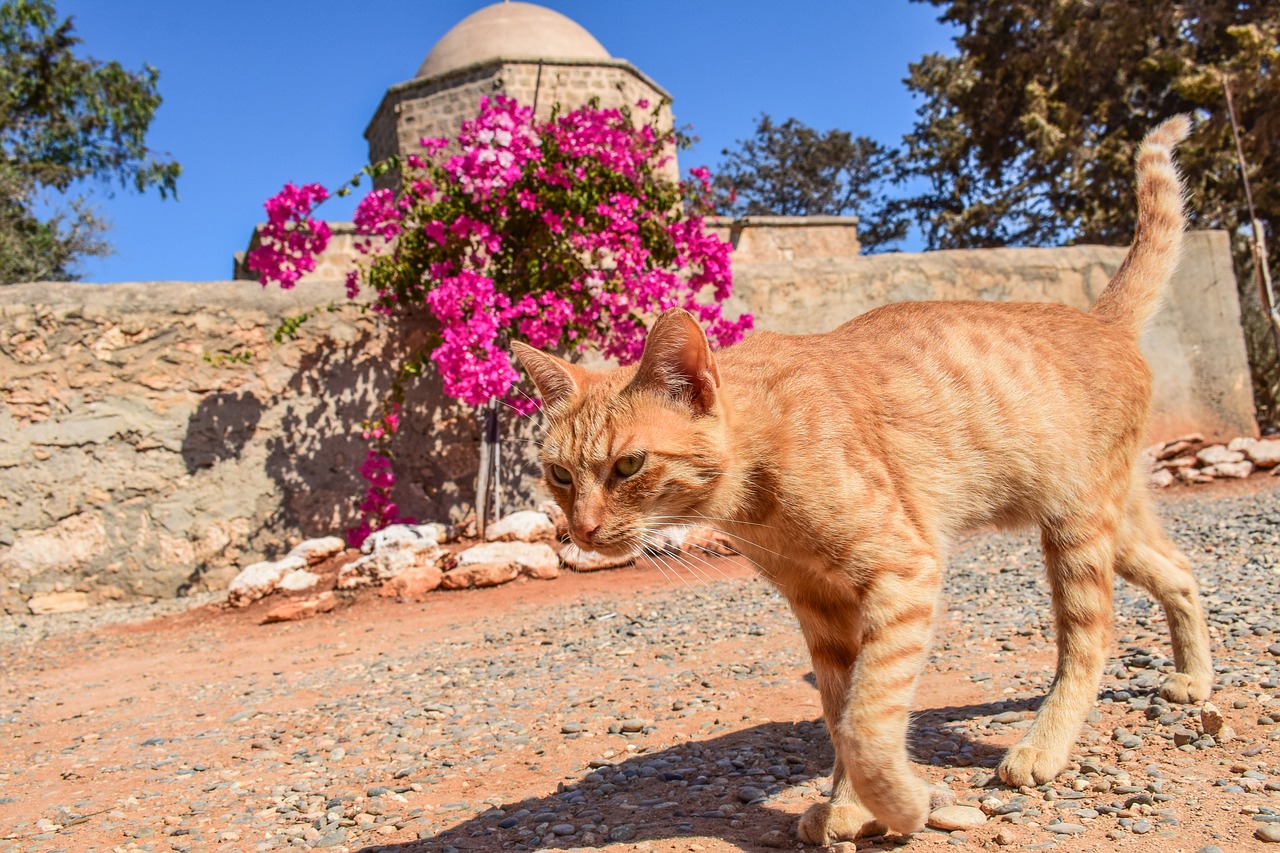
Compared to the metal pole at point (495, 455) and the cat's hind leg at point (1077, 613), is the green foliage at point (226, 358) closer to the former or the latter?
the metal pole at point (495, 455)

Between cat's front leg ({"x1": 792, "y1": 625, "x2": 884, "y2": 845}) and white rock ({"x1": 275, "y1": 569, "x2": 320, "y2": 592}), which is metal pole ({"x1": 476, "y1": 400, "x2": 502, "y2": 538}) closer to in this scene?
white rock ({"x1": 275, "y1": 569, "x2": 320, "y2": 592})

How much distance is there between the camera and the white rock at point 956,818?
2.46m

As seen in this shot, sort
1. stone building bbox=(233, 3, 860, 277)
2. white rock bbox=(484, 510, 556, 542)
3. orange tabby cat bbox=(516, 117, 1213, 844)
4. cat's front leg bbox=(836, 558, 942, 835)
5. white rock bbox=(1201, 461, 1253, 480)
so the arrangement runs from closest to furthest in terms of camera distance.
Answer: cat's front leg bbox=(836, 558, 942, 835) → orange tabby cat bbox=(516, 117, 1213, 844) → white rock bbox=(484, 510, 556, 542) → white rock bbox=(1201, 461, 1253, 480) → stone building bbox=(233, 3, 860, 277)

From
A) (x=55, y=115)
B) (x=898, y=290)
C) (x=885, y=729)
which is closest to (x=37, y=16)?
(x=55, y=115)

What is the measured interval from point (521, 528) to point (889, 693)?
547cm

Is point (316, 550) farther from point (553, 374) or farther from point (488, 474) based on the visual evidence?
point (553, 374)

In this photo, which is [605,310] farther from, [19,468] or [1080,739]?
[1080,739]

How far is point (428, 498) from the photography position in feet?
26.8

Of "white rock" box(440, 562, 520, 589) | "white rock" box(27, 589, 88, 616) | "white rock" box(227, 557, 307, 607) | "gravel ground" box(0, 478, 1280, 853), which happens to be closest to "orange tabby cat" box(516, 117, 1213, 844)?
"gravel ground" box(0, 478, 1280, 853)

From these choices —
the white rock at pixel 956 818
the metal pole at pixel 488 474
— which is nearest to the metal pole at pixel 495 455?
the metal pole at pixel 488 474

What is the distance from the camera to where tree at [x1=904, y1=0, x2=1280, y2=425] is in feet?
49.7

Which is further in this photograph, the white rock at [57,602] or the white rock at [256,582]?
the white rock at [57,602]

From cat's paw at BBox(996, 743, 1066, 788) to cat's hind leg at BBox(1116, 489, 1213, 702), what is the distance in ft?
2.58

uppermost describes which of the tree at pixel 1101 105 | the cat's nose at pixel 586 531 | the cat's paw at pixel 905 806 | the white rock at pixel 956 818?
the tree at pixel 1101 105
